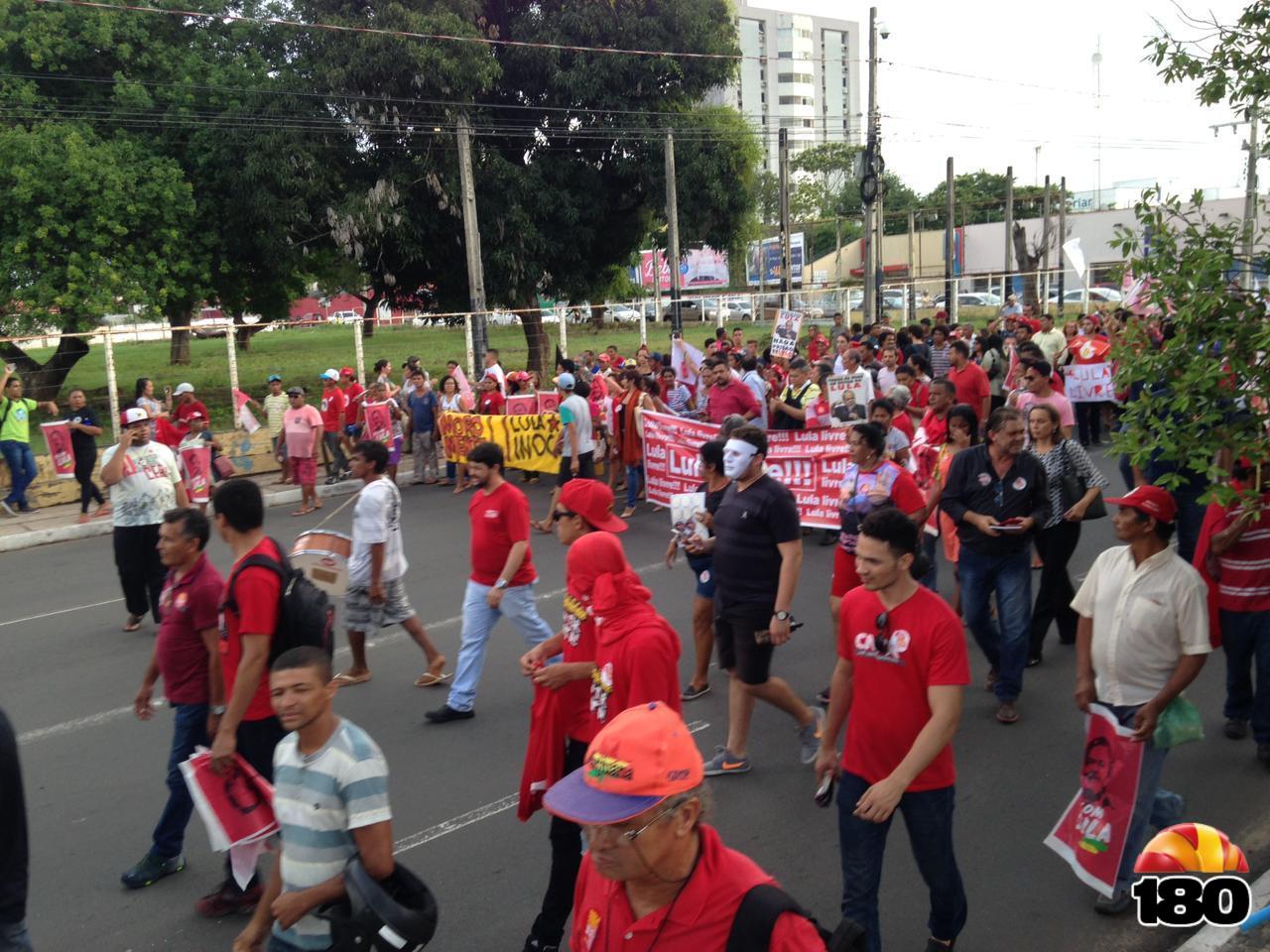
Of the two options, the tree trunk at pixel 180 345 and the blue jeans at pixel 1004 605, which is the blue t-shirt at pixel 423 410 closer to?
the blue jeans at pixel 1004 605

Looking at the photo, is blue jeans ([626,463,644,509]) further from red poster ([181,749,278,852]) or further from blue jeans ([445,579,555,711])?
red poster ([181,749,278,852])

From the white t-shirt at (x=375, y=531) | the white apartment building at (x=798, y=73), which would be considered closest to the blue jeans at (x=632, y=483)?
the white t-shirt at (x=375, y=531)

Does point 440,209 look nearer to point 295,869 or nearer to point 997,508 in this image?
point 997,508

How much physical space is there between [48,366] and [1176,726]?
70.7 ft

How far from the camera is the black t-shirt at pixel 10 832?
10.3 ft

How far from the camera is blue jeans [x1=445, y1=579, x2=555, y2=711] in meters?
6.83

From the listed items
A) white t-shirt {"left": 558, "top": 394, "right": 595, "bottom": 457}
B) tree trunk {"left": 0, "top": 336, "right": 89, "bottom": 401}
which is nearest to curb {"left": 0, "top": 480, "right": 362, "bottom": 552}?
white t-shirt {"left": 558, "top": 394, "right": 595, "bottom": 457}

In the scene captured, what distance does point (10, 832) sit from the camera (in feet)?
10.3

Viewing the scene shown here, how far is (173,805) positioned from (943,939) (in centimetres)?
340

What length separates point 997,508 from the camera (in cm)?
654

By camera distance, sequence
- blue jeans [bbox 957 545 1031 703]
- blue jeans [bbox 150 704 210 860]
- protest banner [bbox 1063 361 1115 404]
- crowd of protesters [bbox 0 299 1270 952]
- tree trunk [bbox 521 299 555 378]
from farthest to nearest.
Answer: tree trunk [bbox 521 299 555 378] → protest banner [bbox 1063 361 1115 404] → blue jeans [bbox 957 545 1031 703] → blue jeans [bbox 150 704 210 860] → crowd of protesters [bbox 0 299 1270 952]

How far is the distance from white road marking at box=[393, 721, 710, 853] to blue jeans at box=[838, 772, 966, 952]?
2.22 metres

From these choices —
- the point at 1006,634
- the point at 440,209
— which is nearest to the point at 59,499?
the point at 440,209

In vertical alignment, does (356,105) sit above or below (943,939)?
above
